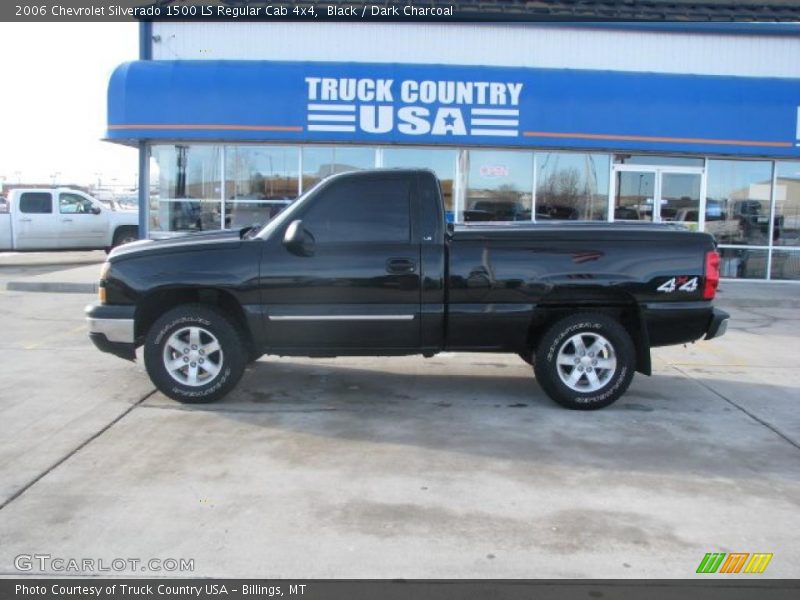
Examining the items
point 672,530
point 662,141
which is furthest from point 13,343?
point 662,141

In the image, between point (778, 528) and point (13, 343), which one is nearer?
point (778, 528)

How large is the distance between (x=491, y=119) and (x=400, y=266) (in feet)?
31.0

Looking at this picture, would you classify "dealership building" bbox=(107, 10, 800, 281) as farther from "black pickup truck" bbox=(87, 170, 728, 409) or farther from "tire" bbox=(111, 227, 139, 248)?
"black pickup truck" bbox=(87, 170, 728, 409)

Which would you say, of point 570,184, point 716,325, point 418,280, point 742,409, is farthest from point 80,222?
point 742,409

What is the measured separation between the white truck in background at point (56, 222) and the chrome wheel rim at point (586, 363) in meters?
15.8

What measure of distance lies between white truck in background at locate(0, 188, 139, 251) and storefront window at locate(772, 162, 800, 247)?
15.3 m

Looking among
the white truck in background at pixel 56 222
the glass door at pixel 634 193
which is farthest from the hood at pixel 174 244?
the white truck in background at pixel 56 222

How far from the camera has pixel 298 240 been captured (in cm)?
619

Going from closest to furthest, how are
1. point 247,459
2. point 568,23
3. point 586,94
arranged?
point 247,459 → point 586,94 → point 568,23

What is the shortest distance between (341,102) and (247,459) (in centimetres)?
1094

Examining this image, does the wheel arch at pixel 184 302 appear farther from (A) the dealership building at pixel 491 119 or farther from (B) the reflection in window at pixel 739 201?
(B) the reflection in window at pixel 739 201

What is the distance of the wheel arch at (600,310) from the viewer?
6.36 metres

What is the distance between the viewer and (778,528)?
4172mm

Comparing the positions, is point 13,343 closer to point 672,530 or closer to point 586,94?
point 672,530
